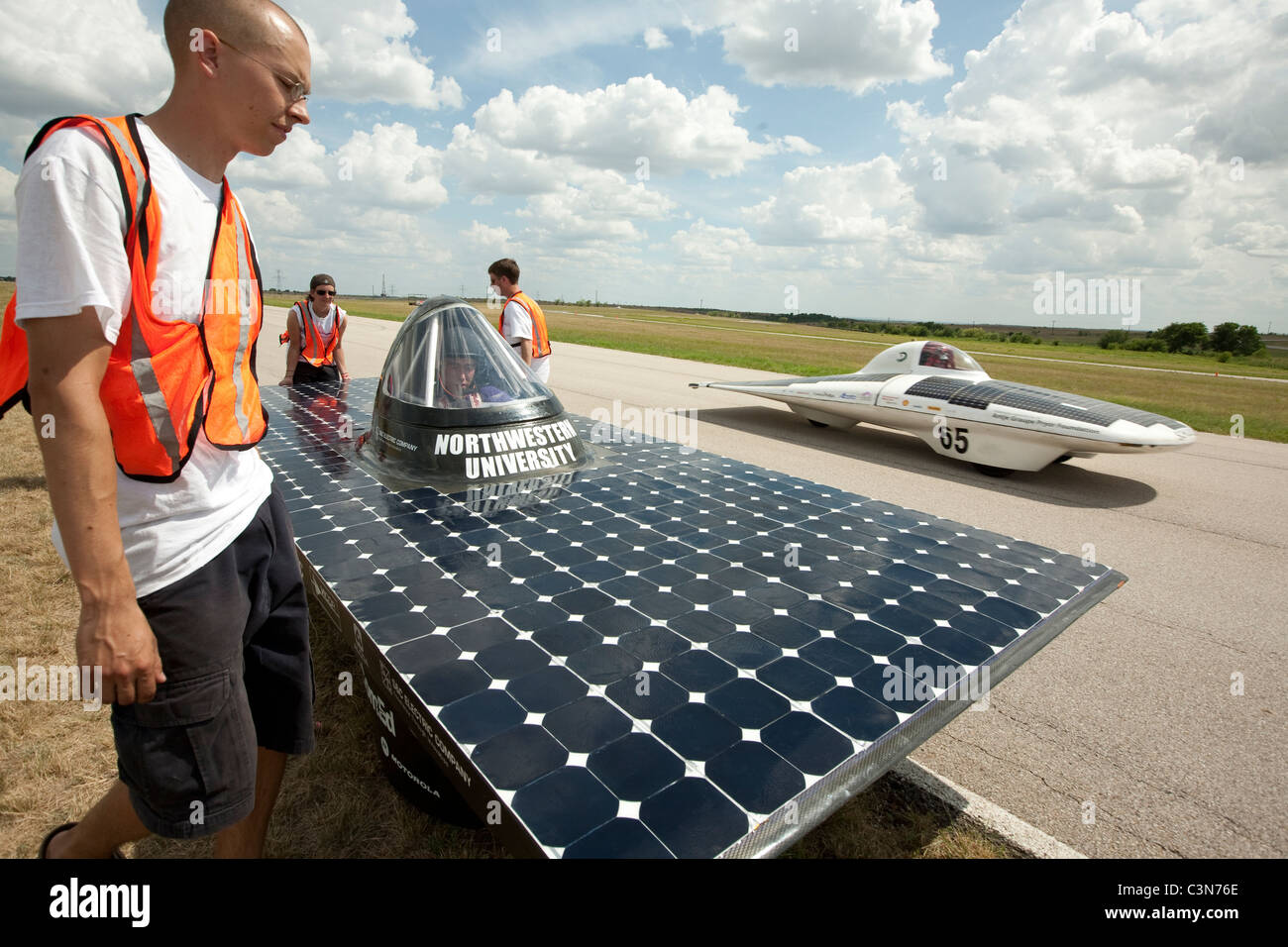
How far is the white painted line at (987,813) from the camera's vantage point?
2879mm

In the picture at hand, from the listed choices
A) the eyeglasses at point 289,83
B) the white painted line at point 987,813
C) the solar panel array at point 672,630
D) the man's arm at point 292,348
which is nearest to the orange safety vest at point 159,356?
the eyeglasses at point 289,83

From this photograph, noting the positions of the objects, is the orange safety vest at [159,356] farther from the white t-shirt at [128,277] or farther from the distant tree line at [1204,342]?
the distant tree line at [1204,342]

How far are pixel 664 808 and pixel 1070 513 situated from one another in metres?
7.64

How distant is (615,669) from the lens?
2.66 m

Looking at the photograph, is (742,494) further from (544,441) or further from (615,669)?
(615,669)

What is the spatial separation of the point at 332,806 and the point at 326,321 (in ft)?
25.0

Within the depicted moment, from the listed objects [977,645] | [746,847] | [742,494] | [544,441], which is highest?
[544,441]

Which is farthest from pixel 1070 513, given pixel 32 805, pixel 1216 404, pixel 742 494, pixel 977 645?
pixel 1216 404

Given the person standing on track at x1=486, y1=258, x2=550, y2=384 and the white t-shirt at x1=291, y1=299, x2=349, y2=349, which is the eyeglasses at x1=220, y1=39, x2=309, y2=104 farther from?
the white t-shirt at x1=291, y1=299, x2=349, y2=349

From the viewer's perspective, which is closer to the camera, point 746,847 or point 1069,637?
point 746,847

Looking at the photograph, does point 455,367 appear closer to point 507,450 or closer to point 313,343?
point 507,450

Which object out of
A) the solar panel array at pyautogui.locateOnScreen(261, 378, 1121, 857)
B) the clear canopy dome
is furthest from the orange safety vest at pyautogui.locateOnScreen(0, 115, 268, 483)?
the clear canopy dome

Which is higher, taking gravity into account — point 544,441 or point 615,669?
point 544,441

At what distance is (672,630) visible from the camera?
2.99m
